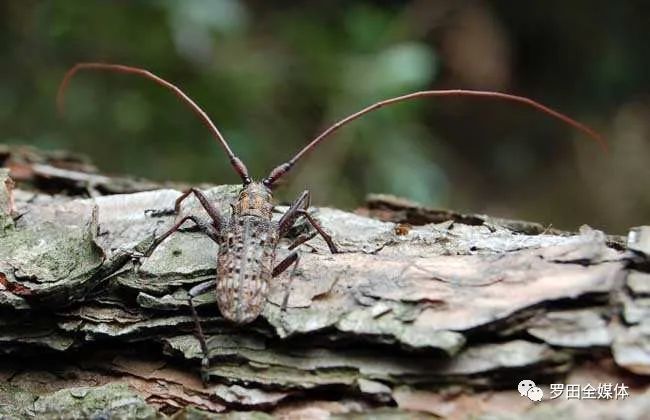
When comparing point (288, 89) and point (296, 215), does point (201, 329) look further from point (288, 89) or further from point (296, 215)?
point (288, 89)

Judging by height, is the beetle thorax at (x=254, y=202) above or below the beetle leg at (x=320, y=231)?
above

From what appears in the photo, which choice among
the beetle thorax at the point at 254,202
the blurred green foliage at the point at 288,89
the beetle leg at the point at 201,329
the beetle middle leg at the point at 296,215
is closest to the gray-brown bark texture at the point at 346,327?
the beetle leg at the point at 201,329

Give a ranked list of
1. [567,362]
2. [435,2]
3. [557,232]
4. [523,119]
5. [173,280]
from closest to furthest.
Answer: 1. [567,362]
2. [173,280]
3. [557,232]
4. [435,2]
5. [523,119]

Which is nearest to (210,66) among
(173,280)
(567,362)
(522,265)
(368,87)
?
(368,87)

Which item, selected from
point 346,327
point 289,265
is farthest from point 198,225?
point 346,327

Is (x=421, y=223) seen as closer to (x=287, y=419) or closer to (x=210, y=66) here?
(x=287, y=419)

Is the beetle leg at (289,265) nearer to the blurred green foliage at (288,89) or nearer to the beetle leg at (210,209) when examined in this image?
the beetle leg at (210,209)

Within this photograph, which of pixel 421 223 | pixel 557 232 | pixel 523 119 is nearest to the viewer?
pixel 557 232
